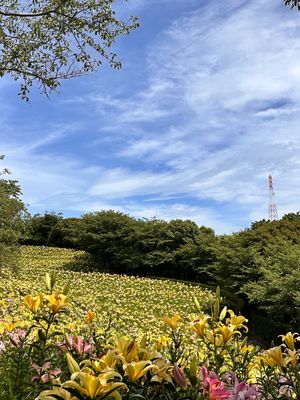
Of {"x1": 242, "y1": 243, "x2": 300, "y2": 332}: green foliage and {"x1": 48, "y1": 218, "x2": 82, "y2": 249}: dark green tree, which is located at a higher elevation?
{"x1": 48, "y1": 218, "x2": 82, "y2": 249}: dark green tree

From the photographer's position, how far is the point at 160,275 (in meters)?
20.9

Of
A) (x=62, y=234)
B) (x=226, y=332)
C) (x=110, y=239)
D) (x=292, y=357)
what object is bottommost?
(x=292, y=357)

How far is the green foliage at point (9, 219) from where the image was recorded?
14883 mm

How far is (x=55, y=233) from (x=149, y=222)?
10.8 meters

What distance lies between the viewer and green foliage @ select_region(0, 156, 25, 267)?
48.8ft

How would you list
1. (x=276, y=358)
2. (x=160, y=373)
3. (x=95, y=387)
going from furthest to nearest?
(x=276, y=358), (x=160, y=373), (x=95, y=387)

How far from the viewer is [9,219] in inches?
641

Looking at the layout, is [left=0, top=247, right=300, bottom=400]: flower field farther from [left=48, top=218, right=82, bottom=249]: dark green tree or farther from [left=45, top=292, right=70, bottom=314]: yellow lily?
[left=48, top=218, right=82, bottom=249]: dark green tree

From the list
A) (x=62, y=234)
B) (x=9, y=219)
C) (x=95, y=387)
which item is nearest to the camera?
(x=95, y=387)

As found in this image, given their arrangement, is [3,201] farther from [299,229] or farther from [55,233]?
[55,233]

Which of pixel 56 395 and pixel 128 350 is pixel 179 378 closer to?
pixel 128 350

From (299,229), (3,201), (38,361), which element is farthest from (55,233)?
(38,361)

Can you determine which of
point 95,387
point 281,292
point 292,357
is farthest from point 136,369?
point 281,292

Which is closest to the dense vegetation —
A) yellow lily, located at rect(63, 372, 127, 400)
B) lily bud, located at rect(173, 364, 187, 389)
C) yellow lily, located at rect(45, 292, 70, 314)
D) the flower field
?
the flower field
